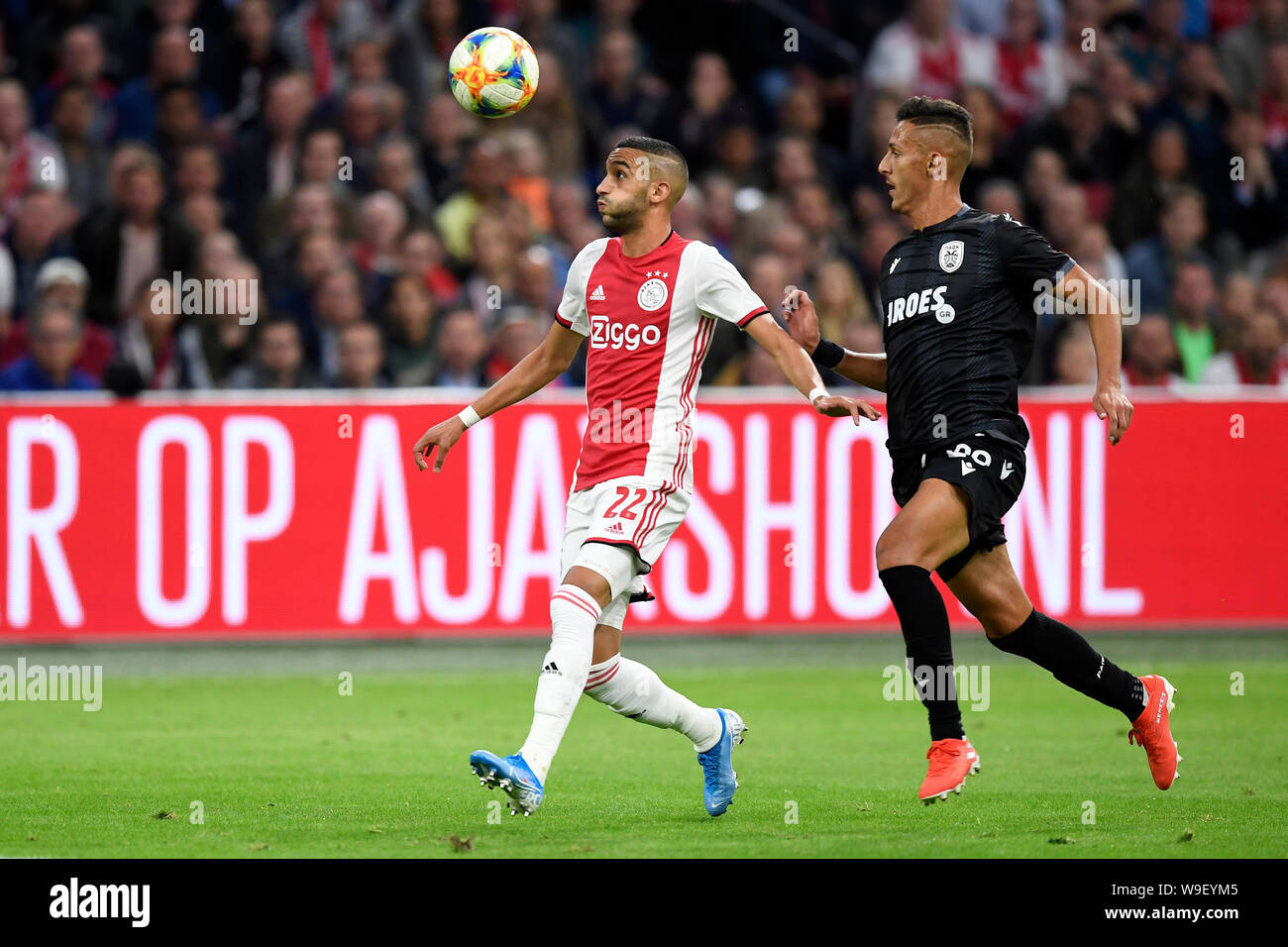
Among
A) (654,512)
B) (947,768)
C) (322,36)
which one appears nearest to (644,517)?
(654,512)

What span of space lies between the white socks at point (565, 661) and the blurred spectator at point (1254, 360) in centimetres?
821

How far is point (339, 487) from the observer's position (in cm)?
1170

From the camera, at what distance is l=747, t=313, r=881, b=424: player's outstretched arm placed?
658 cm

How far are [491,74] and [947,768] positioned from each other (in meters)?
3.58

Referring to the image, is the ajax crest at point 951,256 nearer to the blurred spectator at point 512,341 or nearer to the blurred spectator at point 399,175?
the blurred spectator at point 512,341

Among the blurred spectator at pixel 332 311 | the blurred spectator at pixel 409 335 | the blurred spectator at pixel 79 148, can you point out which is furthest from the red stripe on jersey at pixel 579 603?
the blurred spectator at pixel 79 148

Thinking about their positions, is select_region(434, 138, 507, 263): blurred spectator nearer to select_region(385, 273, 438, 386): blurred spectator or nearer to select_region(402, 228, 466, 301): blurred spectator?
select_region(402, 228, 466, 301): blurred spectator

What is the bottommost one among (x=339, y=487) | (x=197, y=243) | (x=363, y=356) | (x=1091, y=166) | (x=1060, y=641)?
(x=1060, y=641)

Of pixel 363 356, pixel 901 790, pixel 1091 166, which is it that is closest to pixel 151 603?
pixel 363 356

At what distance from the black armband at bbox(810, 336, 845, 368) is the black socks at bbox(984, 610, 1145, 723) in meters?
1.22

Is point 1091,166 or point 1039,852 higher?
point 1091,166

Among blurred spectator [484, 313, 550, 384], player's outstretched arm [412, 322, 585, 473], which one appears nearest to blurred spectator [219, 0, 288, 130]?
blurred spectator [484, 313, 550, 384]
